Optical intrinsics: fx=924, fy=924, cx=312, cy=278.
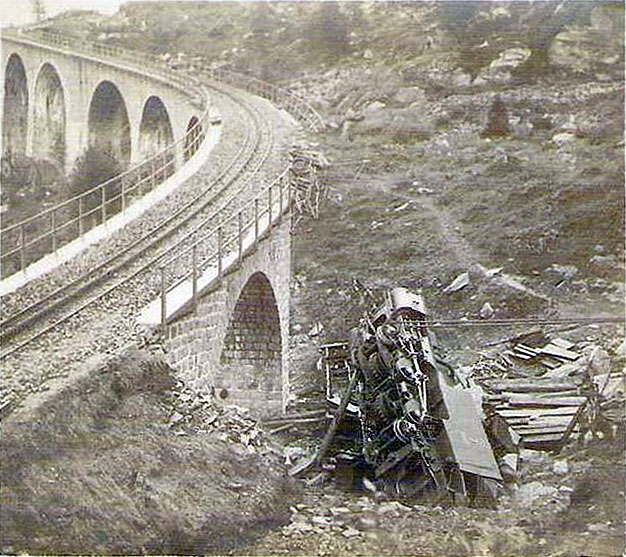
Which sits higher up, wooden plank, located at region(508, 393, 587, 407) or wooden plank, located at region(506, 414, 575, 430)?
wooden plank, located at region(508, 393, 587, 407)

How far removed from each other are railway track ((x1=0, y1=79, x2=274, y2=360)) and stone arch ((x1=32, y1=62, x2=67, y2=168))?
675 millimetres

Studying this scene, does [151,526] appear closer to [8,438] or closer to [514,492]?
[8,438]

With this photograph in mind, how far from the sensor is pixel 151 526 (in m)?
4.99

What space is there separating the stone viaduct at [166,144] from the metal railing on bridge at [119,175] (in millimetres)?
46

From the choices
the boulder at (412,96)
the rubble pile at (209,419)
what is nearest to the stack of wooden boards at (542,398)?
the rubble pile at (209,419)

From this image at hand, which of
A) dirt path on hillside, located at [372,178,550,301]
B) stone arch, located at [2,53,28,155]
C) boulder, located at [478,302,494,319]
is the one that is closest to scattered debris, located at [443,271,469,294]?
dirt path on hillside, located at [372,178,550,301]

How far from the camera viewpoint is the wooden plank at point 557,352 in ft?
17.0

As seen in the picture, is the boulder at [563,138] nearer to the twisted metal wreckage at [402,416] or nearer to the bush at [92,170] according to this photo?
the twisted metal wreckage at [402,416]

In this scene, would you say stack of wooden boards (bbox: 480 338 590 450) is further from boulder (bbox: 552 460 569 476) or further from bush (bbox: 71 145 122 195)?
bush (bbox: 71 145 122 195)

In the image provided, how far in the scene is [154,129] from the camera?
218 inches

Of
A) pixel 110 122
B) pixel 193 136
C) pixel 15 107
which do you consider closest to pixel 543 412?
pixel 193 136

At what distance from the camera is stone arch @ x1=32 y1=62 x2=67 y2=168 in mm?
5531

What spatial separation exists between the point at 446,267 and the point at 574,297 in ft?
2.43

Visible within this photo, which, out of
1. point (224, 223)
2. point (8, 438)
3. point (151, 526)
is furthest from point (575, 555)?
point (8, 438)
